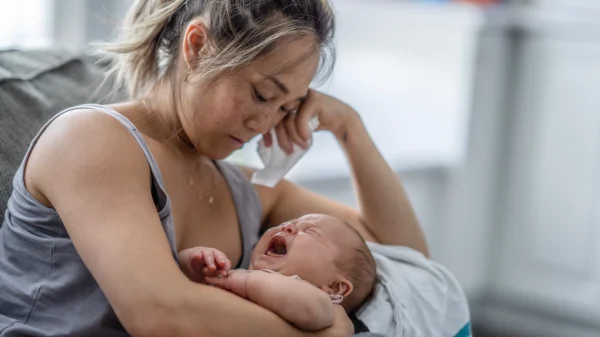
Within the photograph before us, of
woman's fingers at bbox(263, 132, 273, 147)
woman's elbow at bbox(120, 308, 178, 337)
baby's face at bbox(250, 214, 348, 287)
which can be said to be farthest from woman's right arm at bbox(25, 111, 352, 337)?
woman's fingers at bbox(263, 132, 273, 147)

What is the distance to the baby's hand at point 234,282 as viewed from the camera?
130 centimetres

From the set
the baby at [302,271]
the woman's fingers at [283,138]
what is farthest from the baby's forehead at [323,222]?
the woman's fingers at [283,138]

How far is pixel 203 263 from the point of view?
132cm

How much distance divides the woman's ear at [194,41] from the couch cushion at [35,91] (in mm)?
341

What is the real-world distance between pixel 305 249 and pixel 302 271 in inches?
1.5

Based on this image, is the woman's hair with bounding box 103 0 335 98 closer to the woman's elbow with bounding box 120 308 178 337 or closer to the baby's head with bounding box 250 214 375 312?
the baby's head with bounding box 250 214 375 312

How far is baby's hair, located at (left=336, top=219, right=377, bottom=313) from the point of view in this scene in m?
1.44

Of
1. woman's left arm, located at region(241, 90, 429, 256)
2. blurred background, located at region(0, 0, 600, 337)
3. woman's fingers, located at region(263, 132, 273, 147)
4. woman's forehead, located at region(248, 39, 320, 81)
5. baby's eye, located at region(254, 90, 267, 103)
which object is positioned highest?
woman's forehead, located at region(248, 39, 320, 81)

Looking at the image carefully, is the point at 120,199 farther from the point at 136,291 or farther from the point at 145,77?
the point at 145,77

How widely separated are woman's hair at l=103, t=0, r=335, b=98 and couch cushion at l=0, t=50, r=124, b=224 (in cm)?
16

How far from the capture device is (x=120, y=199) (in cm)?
121

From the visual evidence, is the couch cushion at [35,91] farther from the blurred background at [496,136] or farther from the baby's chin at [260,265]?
the blurred background at [496,136]

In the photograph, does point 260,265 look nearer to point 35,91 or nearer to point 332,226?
point 332,226

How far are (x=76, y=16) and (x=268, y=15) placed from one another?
136cm
